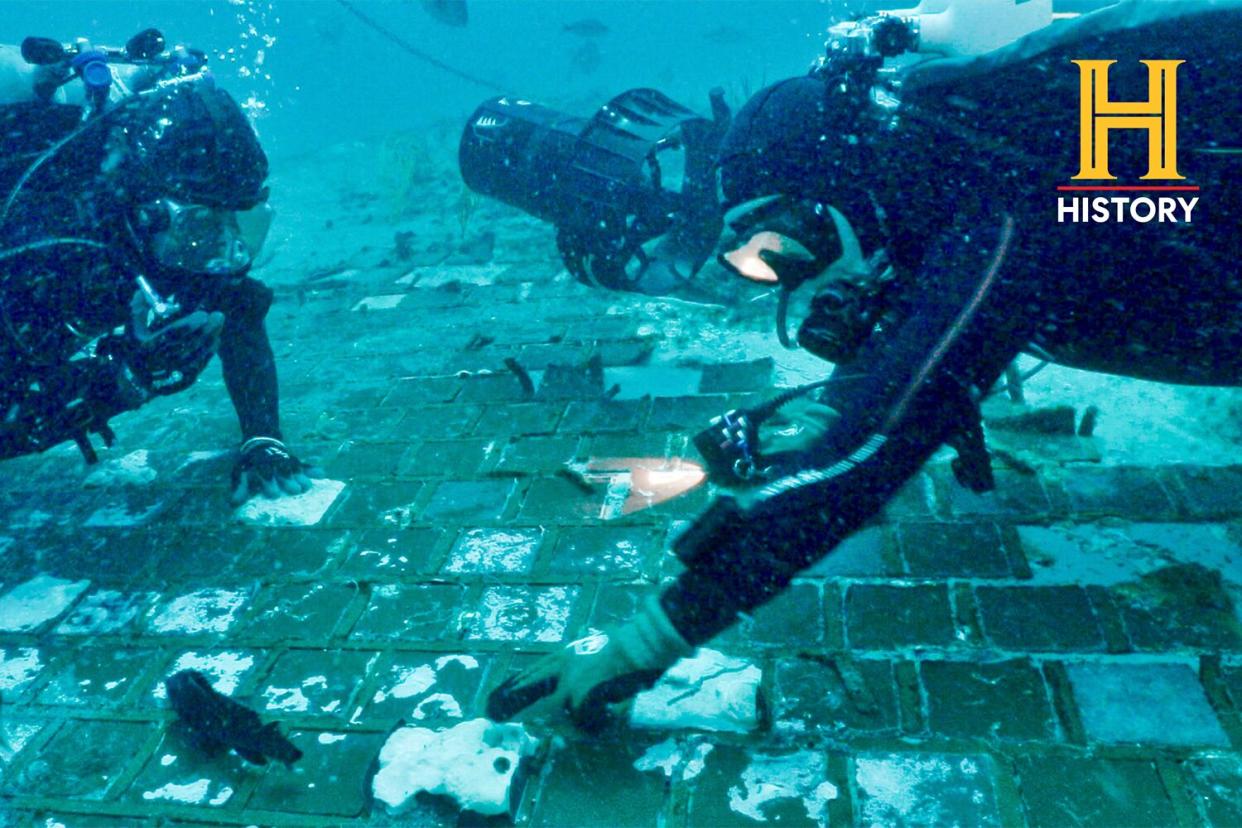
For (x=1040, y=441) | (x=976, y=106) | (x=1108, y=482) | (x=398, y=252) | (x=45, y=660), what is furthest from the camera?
(x=398, y=252)

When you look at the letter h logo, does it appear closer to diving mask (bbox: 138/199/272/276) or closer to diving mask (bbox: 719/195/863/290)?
diving mask (bbox: 719/195/863/290)

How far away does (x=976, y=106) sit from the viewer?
1782 mm

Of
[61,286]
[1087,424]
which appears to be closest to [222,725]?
[61,286]

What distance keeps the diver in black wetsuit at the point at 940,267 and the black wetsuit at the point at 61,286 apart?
2.12m

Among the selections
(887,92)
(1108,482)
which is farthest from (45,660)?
(1108,482)

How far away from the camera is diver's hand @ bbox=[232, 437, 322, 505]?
341 cm

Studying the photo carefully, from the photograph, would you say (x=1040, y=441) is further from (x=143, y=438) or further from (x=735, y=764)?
(x=143, y=438)

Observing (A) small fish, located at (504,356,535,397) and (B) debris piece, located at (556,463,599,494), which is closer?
(B) debris piece, located at (556,463,599,494)

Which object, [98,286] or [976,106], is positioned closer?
[976,106]

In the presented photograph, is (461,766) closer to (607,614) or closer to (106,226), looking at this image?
(607,614)

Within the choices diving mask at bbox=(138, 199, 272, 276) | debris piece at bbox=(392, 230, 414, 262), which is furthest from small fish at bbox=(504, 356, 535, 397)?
debris piece at bbox=(392, 230, 414, 262)

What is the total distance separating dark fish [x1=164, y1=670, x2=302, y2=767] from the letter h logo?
2508 millimetres

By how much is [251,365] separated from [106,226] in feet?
3.01

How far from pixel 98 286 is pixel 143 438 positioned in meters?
1.78
